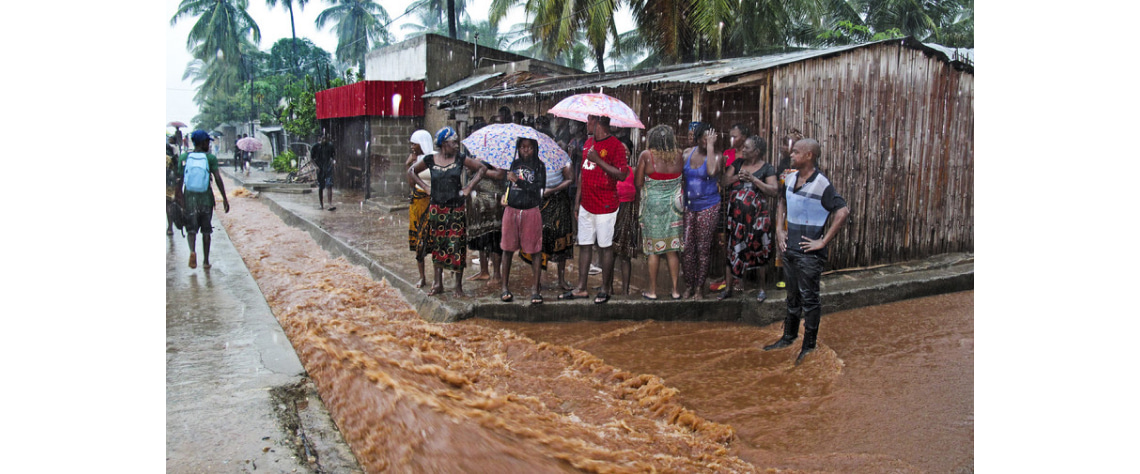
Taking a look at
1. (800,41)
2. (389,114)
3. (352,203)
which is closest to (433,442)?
(352,203)

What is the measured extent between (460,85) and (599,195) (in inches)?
390

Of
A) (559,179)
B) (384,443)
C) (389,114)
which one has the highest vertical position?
(389,114)

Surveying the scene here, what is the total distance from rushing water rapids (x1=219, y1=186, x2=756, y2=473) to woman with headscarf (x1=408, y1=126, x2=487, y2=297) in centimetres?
55

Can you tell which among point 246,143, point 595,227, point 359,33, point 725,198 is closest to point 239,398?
point 595,227

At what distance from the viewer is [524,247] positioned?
5742mm

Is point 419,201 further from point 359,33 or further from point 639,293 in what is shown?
point 359,33

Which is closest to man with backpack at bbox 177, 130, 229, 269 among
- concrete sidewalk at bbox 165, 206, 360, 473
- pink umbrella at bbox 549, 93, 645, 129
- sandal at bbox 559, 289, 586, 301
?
concrete sidewalk at bbox 165, 206, 360, 473

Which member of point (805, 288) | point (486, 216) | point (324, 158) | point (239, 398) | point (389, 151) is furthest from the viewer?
point (389, 151)

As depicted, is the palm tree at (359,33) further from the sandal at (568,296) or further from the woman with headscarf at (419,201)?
the sandal at (568,296)

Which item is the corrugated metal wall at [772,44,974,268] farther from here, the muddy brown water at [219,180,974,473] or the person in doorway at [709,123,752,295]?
the muddy brown water at [219,180,974,473]

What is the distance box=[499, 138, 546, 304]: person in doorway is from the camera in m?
5.64

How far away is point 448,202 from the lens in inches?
228
